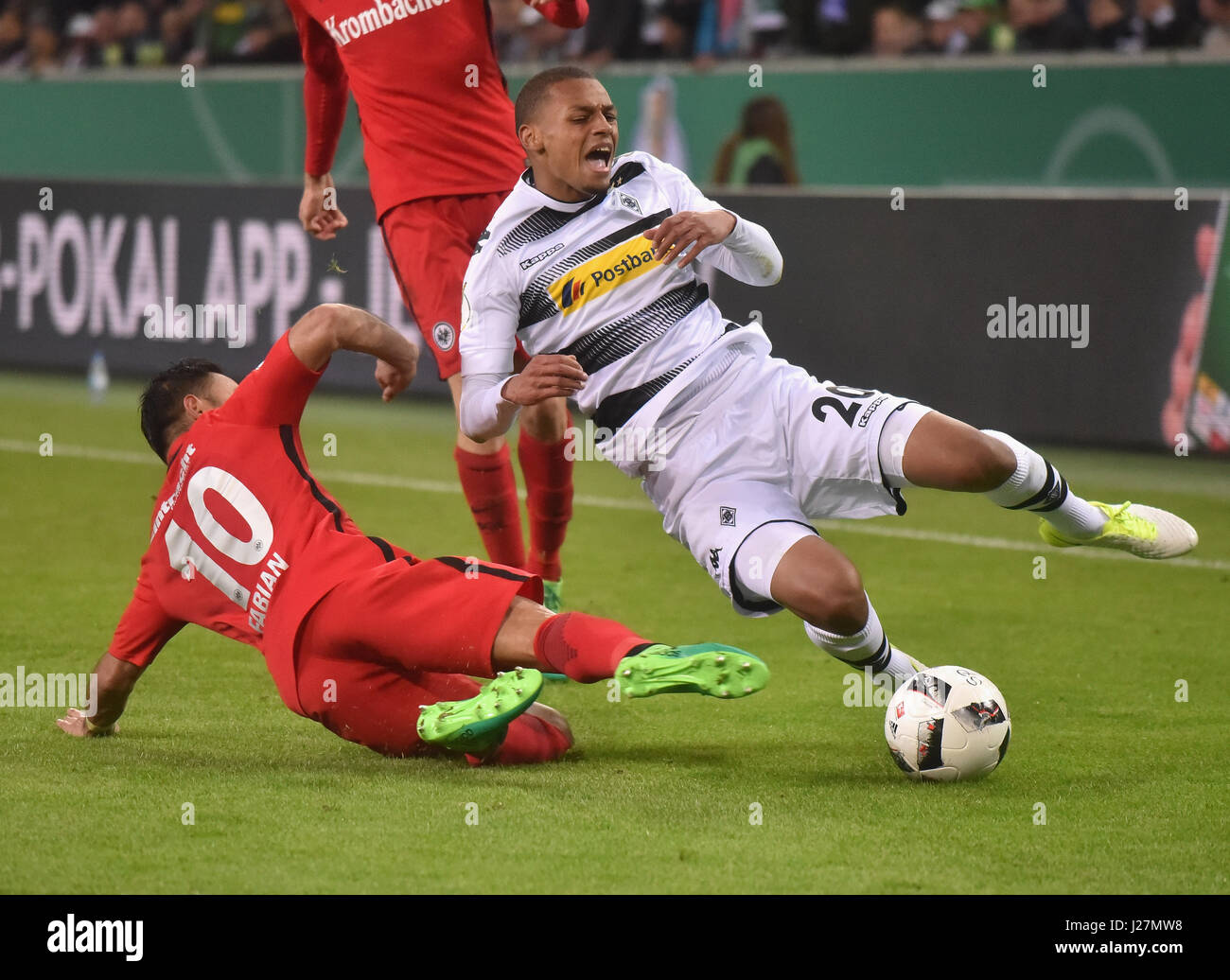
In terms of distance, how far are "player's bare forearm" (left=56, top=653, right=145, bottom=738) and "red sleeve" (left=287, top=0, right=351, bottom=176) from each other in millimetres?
2174

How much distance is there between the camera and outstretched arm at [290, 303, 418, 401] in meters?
4.41

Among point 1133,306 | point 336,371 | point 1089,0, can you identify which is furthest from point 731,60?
point 1133,306

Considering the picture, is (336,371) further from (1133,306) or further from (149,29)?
(149,29)

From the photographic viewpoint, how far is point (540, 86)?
4797 mm

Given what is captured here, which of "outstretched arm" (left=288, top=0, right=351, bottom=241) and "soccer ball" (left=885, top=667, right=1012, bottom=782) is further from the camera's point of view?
"outstretched arm" (left=288, top=0, right=351, bottom=241)

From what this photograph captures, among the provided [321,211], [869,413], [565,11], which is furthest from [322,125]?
[869,413]

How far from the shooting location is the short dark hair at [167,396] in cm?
467

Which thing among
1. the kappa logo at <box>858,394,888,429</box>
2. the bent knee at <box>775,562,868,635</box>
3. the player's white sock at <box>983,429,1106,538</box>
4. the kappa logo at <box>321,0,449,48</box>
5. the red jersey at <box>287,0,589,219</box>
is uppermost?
the kappa logo at <box>321,0,449,48</box>

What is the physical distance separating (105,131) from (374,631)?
1417 cm

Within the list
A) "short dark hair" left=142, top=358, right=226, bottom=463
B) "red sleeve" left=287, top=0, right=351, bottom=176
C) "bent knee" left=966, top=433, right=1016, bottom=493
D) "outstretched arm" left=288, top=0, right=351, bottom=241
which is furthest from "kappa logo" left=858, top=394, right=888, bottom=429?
"red sleeve" left=287, top=0, right=351, bottom=176

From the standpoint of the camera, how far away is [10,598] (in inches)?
259

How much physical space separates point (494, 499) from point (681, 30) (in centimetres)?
926

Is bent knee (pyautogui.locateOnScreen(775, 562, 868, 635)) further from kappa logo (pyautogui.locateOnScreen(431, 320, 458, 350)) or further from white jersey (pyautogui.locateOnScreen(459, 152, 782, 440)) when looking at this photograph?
kappa logo (pyautogui.locateOnScreen(431, 320, 458, 350))

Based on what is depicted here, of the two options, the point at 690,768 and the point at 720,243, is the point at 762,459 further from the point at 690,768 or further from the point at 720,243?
the point at 690,768
